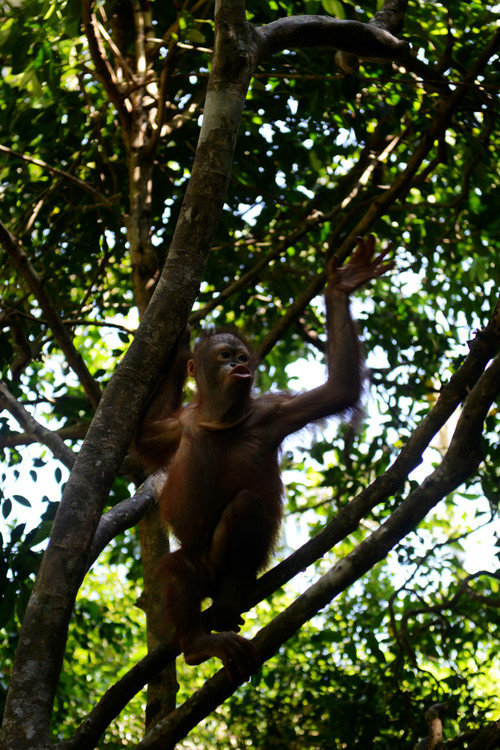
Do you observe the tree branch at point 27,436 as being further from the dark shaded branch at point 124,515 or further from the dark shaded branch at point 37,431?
the dark shaded branch at point 124,515

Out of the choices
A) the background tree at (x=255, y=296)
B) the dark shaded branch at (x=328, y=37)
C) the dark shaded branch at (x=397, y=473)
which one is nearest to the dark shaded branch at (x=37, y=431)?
the background tree at (x=255, y=296)

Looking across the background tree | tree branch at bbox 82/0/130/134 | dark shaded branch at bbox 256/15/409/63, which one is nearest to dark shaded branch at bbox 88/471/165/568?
the background tree

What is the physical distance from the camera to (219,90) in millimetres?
2617

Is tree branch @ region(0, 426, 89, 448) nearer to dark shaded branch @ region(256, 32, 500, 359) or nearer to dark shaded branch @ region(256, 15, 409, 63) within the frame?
dark shaded branch @ region(256, 32, 500, 359)

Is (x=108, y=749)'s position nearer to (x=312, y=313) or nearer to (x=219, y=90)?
(x=312, y=313)

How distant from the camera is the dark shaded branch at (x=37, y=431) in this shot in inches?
124

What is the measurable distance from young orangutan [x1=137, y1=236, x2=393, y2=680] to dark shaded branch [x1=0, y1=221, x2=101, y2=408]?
50 cm

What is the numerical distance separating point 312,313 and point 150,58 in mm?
2175

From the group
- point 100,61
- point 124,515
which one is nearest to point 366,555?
point 124,515

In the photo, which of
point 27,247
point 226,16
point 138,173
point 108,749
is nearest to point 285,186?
point 138,173

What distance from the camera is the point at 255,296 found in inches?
229

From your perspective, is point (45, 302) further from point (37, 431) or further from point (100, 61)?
point (100, 61)

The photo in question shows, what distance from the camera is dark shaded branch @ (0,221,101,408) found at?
11.1 feet

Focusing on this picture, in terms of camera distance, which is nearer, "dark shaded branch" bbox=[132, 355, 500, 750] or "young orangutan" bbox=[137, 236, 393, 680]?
"dark shaded branch" bbox=[132, 355, 500, 750]
